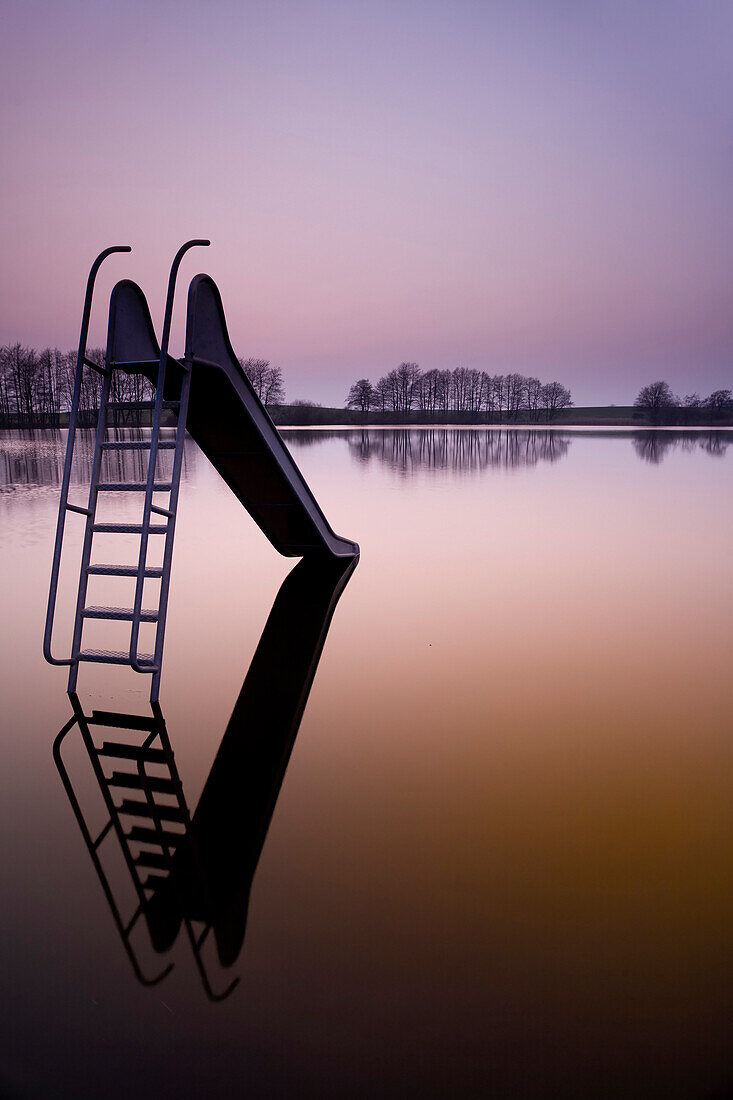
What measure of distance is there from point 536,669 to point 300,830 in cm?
150

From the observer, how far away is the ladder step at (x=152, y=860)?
162 cm

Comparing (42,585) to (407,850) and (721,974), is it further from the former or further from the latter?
(721,974)

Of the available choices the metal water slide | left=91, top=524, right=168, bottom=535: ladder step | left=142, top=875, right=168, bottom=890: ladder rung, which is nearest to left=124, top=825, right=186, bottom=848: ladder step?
left=142, top=875, right=168, bottom=890: ladder rung

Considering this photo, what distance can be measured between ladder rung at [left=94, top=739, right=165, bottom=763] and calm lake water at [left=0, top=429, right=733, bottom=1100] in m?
0.08

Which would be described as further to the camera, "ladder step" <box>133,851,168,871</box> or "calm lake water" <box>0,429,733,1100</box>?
"ladder step" <box>133,851,168,871</box>

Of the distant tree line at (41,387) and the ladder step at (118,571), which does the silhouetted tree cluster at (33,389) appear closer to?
the distant tree line at (41,387)

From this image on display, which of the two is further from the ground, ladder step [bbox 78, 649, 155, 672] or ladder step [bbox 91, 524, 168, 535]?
ladder step [bbox 91, 524, 168, 535]

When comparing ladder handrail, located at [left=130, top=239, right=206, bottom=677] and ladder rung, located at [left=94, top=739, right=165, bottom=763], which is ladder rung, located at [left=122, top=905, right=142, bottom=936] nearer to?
ladder rung, located at [left=94, top=739, right=165, bottom=763]

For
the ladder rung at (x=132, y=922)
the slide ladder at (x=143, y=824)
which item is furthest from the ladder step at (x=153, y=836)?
the ladder rung at (x=132, y=922)

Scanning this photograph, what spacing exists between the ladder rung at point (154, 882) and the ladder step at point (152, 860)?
0.11 feet

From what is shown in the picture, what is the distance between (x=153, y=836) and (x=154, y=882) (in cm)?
20

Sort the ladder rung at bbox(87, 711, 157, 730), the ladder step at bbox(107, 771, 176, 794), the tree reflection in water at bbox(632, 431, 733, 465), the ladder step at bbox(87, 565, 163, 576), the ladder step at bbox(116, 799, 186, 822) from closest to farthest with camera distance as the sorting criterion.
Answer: the ladder step at bbox(116, 799, 186, 822) < the ladder step at bbox(107, 771, 176, 794) < the ladder rung at bbox(87, 711, 157, 730) < the ladder step at bbox(87, 565, 163, 576) < the tree reflection in water at bbox(632, 431, 733, 465)

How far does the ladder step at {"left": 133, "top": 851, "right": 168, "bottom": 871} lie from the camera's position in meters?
1.62

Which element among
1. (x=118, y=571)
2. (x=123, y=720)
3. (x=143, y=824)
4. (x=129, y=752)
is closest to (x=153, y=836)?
(x=143, y=824)
